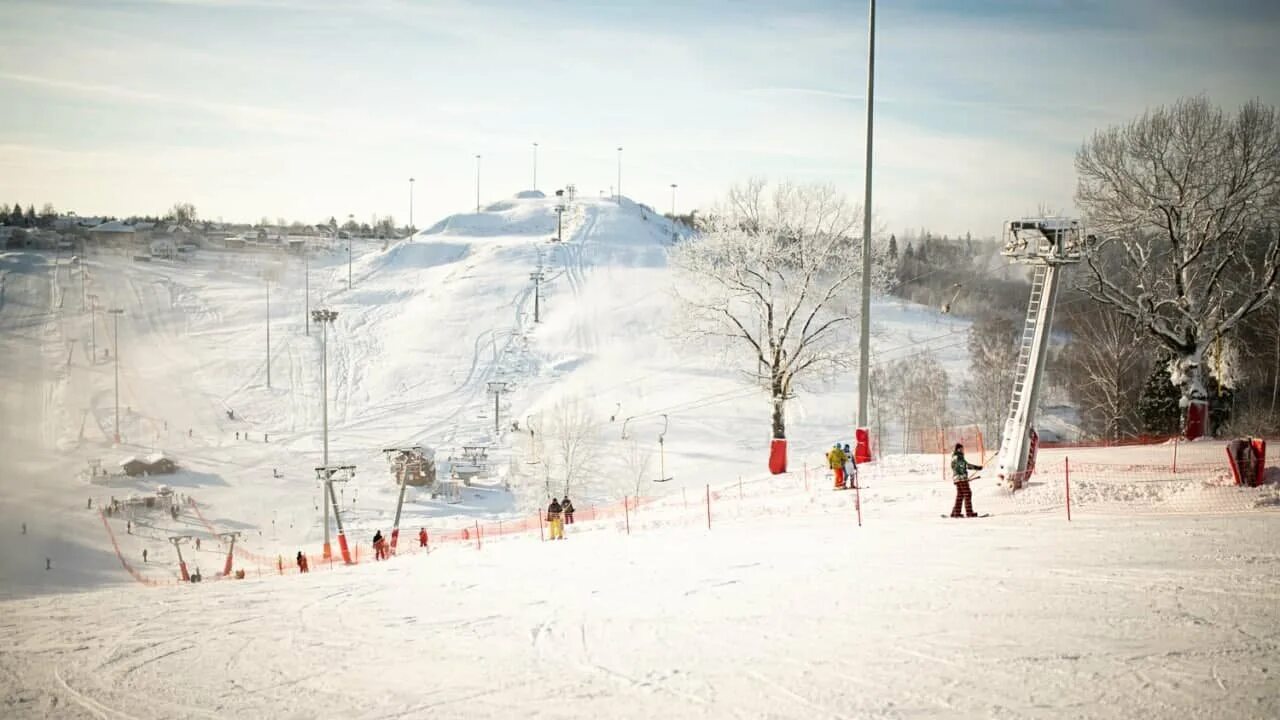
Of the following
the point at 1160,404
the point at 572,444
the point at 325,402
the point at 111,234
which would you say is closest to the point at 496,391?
the point at 572,444

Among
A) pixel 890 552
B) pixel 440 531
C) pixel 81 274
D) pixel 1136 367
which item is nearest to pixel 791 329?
pixel 890 552

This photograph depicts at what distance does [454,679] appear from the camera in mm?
9688

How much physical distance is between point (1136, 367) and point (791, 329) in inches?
1461

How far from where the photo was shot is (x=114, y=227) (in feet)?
473

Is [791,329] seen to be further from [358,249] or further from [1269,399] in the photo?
[358,249]

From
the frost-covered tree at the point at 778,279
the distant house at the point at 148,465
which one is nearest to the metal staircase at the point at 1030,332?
the frost-covered tree at the point at 778,279

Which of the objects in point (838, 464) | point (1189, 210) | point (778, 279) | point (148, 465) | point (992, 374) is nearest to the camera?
point (838, 464)

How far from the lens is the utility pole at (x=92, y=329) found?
74250 millimetres

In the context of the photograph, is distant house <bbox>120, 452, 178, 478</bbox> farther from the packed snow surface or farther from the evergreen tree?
the evergreen tree

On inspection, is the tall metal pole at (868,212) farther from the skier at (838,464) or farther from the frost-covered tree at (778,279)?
the frost-covered tree at (778,279)

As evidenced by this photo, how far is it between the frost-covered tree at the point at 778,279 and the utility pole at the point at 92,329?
2497 inches

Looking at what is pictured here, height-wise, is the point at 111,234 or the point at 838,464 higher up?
the point at 111,234

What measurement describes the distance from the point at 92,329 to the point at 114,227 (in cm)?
7819

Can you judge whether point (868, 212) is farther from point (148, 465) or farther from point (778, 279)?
point (148, 465)
